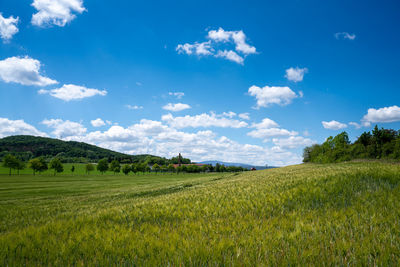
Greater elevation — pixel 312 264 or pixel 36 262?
pixel 312 264

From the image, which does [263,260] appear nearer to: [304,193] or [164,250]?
[164,250]

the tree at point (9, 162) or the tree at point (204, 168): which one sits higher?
the tree at point (9, 162)

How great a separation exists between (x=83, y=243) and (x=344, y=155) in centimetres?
6837

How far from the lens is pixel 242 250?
10.3 ft

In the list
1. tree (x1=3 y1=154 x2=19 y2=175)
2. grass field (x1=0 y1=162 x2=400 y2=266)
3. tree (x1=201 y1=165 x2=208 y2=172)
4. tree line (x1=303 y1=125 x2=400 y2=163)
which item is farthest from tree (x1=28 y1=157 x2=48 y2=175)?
tree line (x1=303 y1=125 x2=400 y2=163)

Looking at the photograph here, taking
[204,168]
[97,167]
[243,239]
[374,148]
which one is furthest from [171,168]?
[243,239]

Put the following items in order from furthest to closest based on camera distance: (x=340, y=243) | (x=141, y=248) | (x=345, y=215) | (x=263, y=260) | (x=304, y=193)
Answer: (x=304, y=193) → (x=345, y=215) → (x=141, y=248) → (x=340, y=243) → (x=263, y=260)

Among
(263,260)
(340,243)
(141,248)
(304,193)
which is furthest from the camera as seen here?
(304,193)

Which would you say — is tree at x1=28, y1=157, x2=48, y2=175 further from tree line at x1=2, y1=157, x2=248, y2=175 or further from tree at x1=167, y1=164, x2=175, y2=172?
tree at x1=167, y1=164, x2=175, y2=172

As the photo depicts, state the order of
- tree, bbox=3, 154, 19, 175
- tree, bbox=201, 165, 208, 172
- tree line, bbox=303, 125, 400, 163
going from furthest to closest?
tree, bbox=201, 165, 208, 172
tree, bbox=3, 154, 19, 175
tree line, bbox=303, 125, 400, 163

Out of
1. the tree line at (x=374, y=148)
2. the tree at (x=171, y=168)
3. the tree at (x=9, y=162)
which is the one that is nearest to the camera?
the tree line at (x=374, y=148)

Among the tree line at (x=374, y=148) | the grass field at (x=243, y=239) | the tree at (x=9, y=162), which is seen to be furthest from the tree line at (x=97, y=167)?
the grass field at (x=243, y=239)

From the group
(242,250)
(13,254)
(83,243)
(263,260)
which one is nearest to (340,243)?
(263,260)

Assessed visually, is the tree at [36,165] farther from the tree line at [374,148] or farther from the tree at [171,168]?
the tree line at [374,148]
